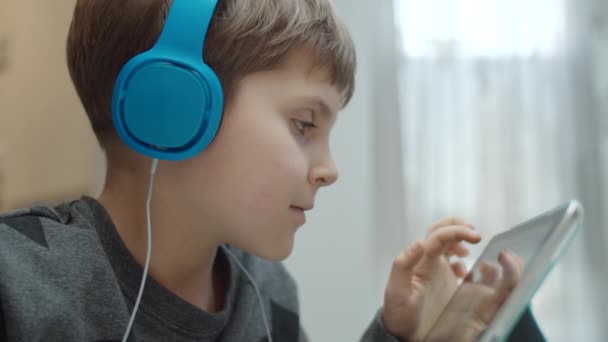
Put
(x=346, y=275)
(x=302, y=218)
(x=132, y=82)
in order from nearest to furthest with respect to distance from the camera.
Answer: (x=132, y=82), (x=302, y=218), (x=346, y=275)

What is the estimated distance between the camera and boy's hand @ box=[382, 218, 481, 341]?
2.17 ft

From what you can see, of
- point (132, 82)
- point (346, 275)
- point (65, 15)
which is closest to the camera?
point (132, 82)

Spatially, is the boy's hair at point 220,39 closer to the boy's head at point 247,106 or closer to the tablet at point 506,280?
the boy's head at point 247,106

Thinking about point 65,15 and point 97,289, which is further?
point 65,15

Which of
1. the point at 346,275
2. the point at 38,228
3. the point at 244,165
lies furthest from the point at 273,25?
the point at 346,275

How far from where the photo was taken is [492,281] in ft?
1.70

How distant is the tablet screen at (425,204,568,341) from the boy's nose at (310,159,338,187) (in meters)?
0.21

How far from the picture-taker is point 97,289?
0.53 metres

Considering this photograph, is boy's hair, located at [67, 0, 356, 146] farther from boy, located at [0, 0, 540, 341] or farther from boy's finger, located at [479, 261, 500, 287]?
boy's finger, located at [479, 261, 500, 287]

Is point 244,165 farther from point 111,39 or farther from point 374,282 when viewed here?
point 374,282

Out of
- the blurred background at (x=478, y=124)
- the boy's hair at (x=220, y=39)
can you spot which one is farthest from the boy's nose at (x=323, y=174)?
the blurred background at (x=478, y=124)

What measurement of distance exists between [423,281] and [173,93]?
0.44 metres

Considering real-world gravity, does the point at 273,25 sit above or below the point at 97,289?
above

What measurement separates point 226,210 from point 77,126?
908 mm
